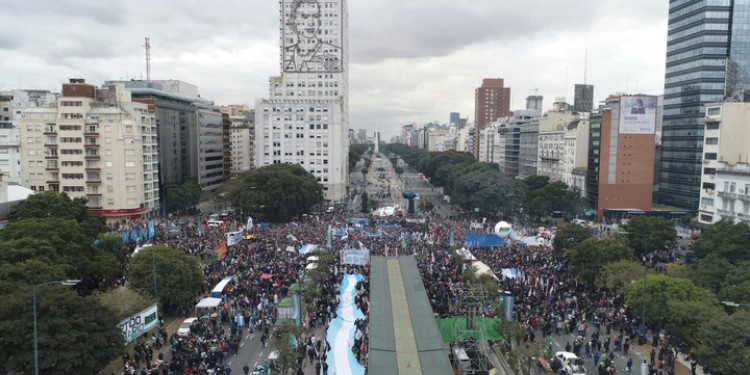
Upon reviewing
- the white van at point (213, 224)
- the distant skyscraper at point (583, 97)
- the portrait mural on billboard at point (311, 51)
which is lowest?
the white van at point (213, 224)

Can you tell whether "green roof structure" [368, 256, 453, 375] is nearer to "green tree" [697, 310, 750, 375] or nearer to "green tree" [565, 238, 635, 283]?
"green tree" [697, 310, 750, 375]

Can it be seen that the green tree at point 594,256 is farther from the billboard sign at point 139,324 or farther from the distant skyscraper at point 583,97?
the distant skyscraper at point 583,97

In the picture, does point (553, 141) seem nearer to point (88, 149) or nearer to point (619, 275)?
point (619, 275)

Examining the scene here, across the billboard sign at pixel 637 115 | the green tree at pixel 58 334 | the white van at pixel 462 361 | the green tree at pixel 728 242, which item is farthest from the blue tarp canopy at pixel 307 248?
the billboard sign at pixel 637 115

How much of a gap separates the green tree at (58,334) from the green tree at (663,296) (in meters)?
27.4

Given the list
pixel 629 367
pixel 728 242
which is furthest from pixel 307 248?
pixel 728 242

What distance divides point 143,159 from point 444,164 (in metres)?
74.5

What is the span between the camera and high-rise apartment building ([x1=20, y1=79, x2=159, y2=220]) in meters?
69.9

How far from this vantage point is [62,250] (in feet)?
119

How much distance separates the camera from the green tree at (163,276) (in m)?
33.6

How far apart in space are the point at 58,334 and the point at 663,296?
30.1 meters

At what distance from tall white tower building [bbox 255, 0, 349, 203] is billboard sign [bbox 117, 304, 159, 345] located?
74.8 metres

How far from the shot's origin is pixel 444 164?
132 m

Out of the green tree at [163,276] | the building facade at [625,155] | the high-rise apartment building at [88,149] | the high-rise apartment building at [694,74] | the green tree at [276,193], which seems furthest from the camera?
the building facade at [625,155]
